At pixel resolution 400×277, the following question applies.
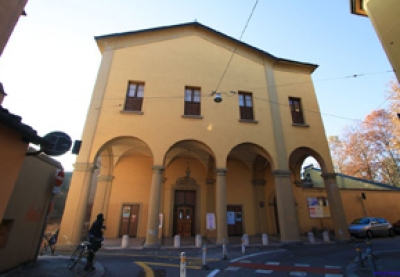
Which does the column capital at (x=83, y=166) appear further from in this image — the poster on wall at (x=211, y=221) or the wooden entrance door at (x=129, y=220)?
the poster on wall at (x=211, y=221)

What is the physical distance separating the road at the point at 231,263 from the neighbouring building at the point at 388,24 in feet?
19.6

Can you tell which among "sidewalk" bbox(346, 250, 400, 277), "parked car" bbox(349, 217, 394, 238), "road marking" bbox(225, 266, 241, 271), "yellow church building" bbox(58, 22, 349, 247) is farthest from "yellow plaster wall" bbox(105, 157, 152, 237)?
"parked car" bbox(349, 217, 394, 238)

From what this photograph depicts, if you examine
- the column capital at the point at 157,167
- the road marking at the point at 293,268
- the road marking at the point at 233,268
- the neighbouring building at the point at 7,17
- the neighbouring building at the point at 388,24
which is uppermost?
the neighbouring building at the point at 388,24

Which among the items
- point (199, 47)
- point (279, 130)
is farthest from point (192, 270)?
point (199, 47)

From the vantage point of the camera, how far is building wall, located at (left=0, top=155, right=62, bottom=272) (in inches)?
207

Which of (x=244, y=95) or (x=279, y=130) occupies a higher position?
(x=244, y=95)

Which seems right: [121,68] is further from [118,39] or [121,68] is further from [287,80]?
[287,80]

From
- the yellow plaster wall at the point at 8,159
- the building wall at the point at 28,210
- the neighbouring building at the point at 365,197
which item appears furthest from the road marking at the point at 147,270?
the neighbouring building at the point at 365,197

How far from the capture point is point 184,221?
14219 millimetres

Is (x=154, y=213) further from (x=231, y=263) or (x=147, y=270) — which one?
(x=231, y=263)

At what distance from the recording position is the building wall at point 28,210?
5.25 m

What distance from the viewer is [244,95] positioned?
45.3 ft

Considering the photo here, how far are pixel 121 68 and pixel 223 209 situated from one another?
387 inches

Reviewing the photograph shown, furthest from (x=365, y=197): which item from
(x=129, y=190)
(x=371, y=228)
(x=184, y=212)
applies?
(x=129, y=190)
